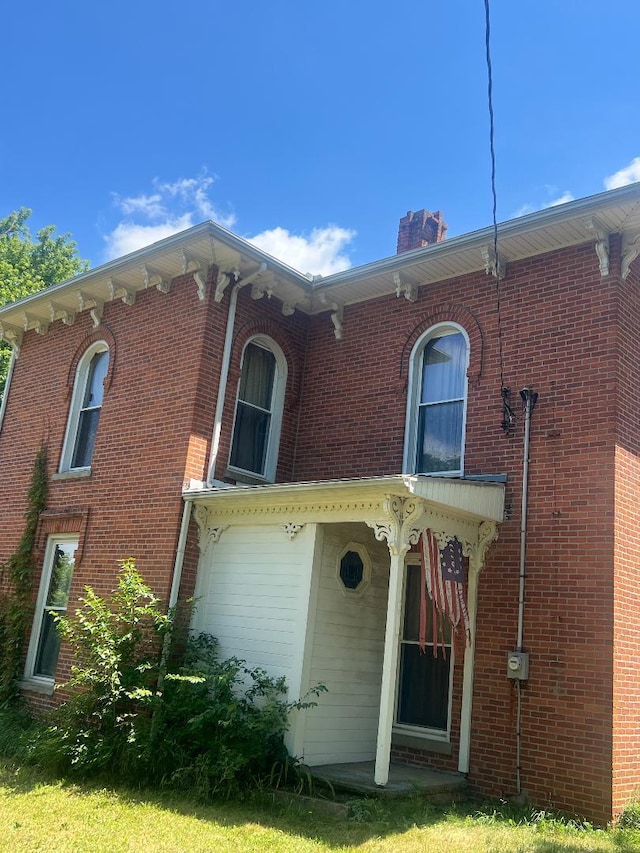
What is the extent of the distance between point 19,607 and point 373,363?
6802 millimetres

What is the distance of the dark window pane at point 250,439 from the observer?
1173 centimetres

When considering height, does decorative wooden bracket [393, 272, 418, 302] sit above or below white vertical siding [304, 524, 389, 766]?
above

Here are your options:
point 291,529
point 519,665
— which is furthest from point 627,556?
point 291,529

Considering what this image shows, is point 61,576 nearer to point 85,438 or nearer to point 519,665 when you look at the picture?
point 85,438

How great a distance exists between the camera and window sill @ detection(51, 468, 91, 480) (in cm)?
1244

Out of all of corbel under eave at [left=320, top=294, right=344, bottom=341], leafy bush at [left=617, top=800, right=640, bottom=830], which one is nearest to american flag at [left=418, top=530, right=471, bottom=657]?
leafy bush at [left=617, top=800, right=640, bottom=830]

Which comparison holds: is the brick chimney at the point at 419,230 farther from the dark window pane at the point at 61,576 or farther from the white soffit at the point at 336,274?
the dark window pane at the point at 61,576

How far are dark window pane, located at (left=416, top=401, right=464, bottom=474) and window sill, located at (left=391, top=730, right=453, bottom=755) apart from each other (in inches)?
132

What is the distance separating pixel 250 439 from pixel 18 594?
15.1ft

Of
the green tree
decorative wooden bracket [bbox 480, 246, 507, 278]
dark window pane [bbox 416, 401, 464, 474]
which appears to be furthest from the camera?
the green tree

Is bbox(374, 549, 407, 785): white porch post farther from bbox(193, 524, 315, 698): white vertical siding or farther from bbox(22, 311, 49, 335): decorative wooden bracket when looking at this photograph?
bbox(22, 311, 49, 335): decorative wooden bracket

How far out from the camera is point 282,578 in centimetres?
960

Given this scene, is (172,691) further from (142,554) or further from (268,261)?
(268,261)

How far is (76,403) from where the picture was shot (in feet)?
44.1
